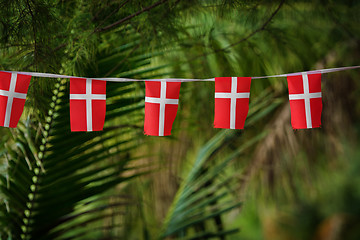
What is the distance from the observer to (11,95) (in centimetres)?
139

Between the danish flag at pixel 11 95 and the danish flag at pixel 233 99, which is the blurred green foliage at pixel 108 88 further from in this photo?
the danish flag at pixel 233 99

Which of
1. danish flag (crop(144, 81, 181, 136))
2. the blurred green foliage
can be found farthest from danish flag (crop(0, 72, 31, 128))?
danish flag (crop(144, 81, 181, 136))

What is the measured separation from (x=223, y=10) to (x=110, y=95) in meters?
0.64

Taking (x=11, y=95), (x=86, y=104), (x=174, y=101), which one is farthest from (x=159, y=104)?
(x=11, y=95)

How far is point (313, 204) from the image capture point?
21.8 feet

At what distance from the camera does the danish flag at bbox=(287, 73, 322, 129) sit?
4.76 feet

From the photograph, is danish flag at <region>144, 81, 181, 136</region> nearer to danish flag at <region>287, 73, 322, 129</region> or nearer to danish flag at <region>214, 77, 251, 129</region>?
danish flag at <region>214, 77, 251, 129</region>

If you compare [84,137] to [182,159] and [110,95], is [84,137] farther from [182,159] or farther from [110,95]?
Answer: [182,159]

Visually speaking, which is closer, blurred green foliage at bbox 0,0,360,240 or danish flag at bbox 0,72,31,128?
danish flag at bbox 0,72,31,128

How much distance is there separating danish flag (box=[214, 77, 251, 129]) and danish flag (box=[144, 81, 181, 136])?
0.56 ft

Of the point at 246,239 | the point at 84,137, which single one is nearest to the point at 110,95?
the point at 84,137

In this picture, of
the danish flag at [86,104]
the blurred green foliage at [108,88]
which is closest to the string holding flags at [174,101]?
the danish flag at [86,104]

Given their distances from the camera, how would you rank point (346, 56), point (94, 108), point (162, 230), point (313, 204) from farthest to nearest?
1. point (313, 204)
2. point (346, 56)
3. point (162, 230)
4. point (94, 108)

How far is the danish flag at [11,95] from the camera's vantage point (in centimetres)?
138
